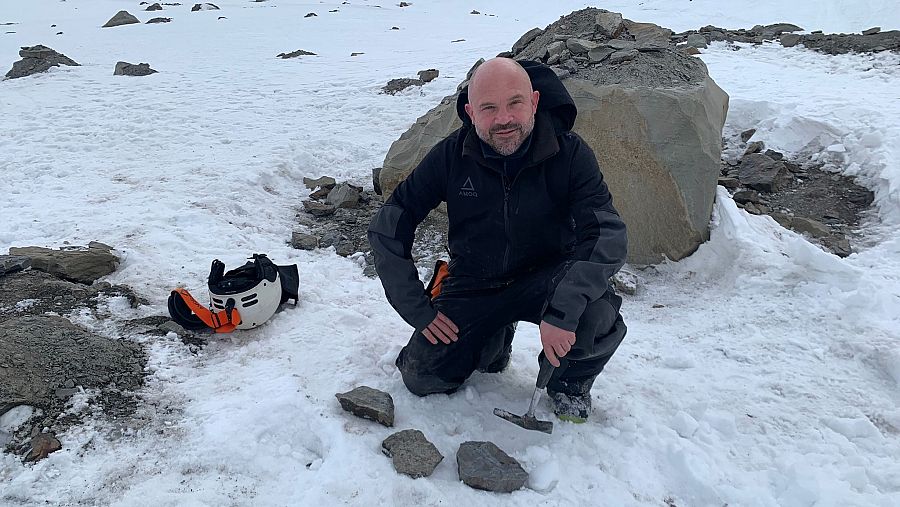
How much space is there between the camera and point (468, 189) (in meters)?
3.29

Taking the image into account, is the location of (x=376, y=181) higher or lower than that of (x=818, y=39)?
lower

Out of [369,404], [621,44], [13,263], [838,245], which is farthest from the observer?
[621,44]

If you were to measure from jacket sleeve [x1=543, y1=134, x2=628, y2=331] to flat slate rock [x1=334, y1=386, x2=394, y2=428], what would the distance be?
945 millimetres

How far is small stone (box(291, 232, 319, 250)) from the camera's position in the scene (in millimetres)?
5807

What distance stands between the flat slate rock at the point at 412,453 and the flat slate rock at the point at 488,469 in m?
0.13

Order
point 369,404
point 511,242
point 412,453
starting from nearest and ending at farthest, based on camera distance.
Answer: point 412,453 < point 369,404 < point 511,242

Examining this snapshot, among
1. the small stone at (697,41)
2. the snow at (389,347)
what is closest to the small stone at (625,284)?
the snow at (389,347)

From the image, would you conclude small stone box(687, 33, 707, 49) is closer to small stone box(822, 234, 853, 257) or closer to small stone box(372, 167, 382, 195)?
small stone box(822, 234, 853, 257)

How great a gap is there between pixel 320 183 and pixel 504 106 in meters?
4.67

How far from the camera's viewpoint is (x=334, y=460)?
291cm

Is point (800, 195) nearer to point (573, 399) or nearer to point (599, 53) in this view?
point (599, 53)

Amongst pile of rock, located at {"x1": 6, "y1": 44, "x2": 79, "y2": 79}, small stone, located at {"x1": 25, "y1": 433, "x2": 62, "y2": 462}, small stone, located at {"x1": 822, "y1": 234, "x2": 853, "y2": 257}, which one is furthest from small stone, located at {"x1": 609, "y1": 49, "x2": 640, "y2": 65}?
pile of rock, located at {"x1": 6, "y1": 44, "x2": 79, "y2": 79}

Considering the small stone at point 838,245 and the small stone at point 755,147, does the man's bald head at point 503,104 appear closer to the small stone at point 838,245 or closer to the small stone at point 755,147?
the small stone at point 838,245

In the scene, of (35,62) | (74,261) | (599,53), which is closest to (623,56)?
(599,53)
